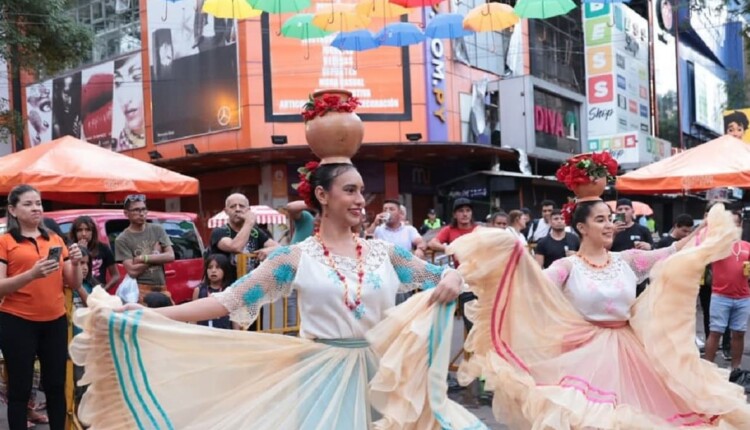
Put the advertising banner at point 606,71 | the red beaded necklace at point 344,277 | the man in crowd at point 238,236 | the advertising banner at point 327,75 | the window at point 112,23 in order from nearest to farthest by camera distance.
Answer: the red beaded necklace at point 344,277
the man in crowd at point 238,236
the advertising banner at point 327,75
the window at point 112,23
the advertising banner at point 606,71

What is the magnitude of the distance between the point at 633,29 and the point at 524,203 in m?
13.7

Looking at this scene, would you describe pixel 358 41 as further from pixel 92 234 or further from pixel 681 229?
pixel 92 234

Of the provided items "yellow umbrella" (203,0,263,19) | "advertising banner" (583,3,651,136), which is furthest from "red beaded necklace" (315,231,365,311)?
"advertising banner" (583,3,651,136)

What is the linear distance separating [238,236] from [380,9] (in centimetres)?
639

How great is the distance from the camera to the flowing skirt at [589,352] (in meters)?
4.24

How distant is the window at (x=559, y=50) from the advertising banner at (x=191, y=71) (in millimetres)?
10611

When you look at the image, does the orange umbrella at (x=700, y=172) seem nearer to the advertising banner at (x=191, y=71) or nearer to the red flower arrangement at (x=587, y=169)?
the red flower arrangement at (x=587, y=169)

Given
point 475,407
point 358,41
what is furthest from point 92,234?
point 358,41

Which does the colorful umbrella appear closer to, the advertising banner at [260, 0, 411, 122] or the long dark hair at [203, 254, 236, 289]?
the long dark hair at [203, 254, 236, 289]

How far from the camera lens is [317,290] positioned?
3449mm

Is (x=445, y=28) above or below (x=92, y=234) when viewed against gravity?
above

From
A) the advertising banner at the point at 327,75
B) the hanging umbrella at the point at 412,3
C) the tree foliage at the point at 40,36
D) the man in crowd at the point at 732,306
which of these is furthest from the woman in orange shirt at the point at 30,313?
the advertising banner at the point at 327,75

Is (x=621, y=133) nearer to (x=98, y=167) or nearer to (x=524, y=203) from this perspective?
(x=524, y=203)

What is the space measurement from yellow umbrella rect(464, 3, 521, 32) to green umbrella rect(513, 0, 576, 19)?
0.94m
